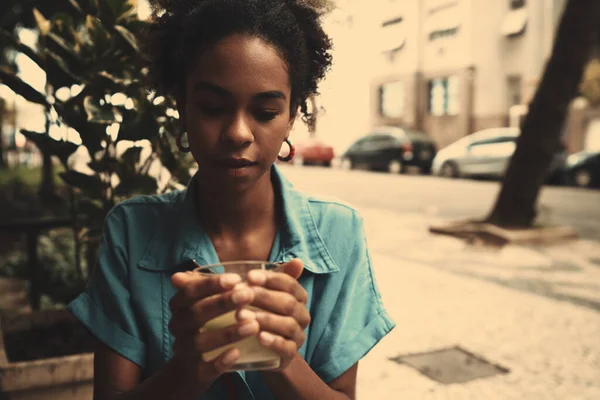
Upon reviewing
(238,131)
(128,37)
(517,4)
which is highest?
(517,4)

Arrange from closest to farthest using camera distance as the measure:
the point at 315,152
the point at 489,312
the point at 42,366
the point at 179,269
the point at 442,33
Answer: the point at 179,269
the point at 42,366
the point at 489,312
the point at 315,152
the point at 442,33

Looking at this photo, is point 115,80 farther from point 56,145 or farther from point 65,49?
point 56,145

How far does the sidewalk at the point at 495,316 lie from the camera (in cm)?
321

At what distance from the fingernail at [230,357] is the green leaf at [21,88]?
6.12 ft

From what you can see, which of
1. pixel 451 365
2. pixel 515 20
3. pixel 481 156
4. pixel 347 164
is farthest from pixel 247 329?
pixel 515 20

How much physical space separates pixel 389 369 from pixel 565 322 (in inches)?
62.2

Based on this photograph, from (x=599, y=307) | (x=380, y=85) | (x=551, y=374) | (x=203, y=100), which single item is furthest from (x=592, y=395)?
(x=380, y=85)

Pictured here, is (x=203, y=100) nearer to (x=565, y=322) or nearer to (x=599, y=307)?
(x=565, y=322)

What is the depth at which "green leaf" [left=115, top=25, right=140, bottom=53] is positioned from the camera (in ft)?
7.54

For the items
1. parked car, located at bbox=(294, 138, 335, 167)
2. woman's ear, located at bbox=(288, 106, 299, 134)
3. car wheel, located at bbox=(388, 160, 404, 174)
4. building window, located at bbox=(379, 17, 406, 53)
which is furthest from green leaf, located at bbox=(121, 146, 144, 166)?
building window, located at bbox=(379, 17, 406, 53)

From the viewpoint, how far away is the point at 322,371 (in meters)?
1.42

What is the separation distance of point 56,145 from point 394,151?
17443 millimetres

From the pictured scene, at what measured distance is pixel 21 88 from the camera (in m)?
2.50

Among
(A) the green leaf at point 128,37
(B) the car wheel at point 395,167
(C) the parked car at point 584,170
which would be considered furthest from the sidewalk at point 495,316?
(B) the car wheel at point 395,167
